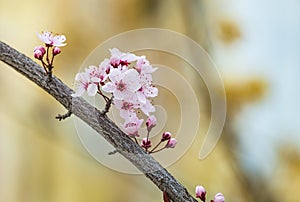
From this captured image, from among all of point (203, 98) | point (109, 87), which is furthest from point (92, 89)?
point (203, 98)

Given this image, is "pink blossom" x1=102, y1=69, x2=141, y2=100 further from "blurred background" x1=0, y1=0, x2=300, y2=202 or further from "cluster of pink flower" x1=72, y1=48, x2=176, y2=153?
"blurred background" x1=0, y1=0, x2=300, y2=202

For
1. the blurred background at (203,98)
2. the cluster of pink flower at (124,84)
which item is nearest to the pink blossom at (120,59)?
the cluster of pink flower at (124,84)

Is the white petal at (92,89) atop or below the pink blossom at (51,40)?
below

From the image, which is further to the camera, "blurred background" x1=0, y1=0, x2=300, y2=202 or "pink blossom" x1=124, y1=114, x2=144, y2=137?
"blurred background" x1=0, y1=0, x2=300, y2=202

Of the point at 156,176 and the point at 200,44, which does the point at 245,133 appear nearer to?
the point at 200,44

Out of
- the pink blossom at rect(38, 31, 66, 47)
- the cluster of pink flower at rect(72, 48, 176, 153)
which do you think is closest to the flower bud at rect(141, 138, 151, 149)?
the cluster of pink flower at rect(72, 48, 176, 153)

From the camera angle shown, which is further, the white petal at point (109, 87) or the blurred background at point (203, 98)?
the blurred background at point (203, 98)

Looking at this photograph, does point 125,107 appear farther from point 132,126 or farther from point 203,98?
point 203,98

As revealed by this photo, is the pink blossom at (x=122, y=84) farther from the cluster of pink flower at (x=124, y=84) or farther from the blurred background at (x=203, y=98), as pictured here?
the blurred background at (x=203, y=98)
